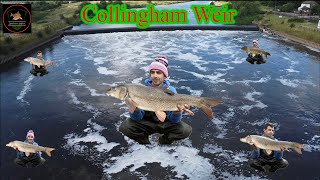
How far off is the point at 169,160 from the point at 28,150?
12.5 m

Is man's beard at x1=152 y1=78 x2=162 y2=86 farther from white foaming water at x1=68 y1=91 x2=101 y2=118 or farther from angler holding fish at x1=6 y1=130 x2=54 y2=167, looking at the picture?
white foaming water at x1=68 y1=91 x2=101 y2=118

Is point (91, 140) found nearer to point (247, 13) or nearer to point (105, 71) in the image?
point (105, 71)

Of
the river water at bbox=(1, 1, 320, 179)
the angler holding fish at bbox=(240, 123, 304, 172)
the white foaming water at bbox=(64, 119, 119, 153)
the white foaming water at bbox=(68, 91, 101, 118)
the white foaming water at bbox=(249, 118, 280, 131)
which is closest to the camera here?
the angler holding fish at bbox=(240, 123, 304, 172)

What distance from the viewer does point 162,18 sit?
97.2m

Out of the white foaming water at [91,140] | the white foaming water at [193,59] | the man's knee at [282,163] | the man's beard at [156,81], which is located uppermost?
the man's beard at [156,81]

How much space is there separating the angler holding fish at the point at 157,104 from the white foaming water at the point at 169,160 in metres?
16.8

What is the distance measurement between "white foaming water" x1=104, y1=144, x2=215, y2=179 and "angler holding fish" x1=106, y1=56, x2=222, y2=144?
16.8 metres

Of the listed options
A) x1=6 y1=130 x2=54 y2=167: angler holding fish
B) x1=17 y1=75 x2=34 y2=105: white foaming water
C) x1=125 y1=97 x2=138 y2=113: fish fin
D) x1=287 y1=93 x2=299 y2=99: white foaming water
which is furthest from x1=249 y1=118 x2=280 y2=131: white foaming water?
x1=125 y1=97 x2=138 y2=113: fish fin

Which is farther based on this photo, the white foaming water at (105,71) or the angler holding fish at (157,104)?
the white foaming water at (105,71)

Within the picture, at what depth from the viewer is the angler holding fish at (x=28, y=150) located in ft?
46.1

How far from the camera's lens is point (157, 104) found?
18.6ft

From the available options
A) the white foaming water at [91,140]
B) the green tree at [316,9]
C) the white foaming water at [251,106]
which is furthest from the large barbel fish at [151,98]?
the green tree at [316,9]

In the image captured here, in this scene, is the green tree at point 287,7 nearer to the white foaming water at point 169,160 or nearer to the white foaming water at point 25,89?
the white foaming water at point 25,89

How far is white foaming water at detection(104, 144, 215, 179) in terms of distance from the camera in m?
23.2
